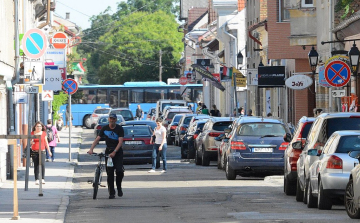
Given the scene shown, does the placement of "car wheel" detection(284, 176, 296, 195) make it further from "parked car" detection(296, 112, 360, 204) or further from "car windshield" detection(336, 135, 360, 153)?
"car windshield" detection(336, 135, 360, 153)

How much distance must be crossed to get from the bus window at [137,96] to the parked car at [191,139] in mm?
41478

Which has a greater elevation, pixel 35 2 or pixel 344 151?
pixel 35 2

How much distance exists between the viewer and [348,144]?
50.3 feet

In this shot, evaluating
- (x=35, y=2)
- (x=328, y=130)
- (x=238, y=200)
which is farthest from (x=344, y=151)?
(x=35, y=2)

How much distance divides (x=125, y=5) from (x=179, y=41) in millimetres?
20545

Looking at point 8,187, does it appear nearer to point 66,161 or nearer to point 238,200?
point 238,200

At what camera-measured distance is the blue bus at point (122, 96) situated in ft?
258

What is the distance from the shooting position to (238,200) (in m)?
18.4

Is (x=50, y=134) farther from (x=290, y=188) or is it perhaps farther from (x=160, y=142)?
(x=290, y=188)

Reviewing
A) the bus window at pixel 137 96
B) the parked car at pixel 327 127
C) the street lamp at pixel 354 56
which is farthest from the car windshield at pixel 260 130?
the bus window at pixel 137 96

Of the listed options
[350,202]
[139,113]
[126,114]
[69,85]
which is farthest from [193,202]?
[139,113]

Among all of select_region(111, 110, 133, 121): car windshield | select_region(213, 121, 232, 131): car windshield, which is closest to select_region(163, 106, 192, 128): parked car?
select_region(111, 110, 133, 121): car windshield

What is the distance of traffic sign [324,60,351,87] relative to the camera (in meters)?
23.8

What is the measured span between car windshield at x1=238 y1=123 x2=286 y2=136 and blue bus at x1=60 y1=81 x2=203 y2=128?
53043mm
